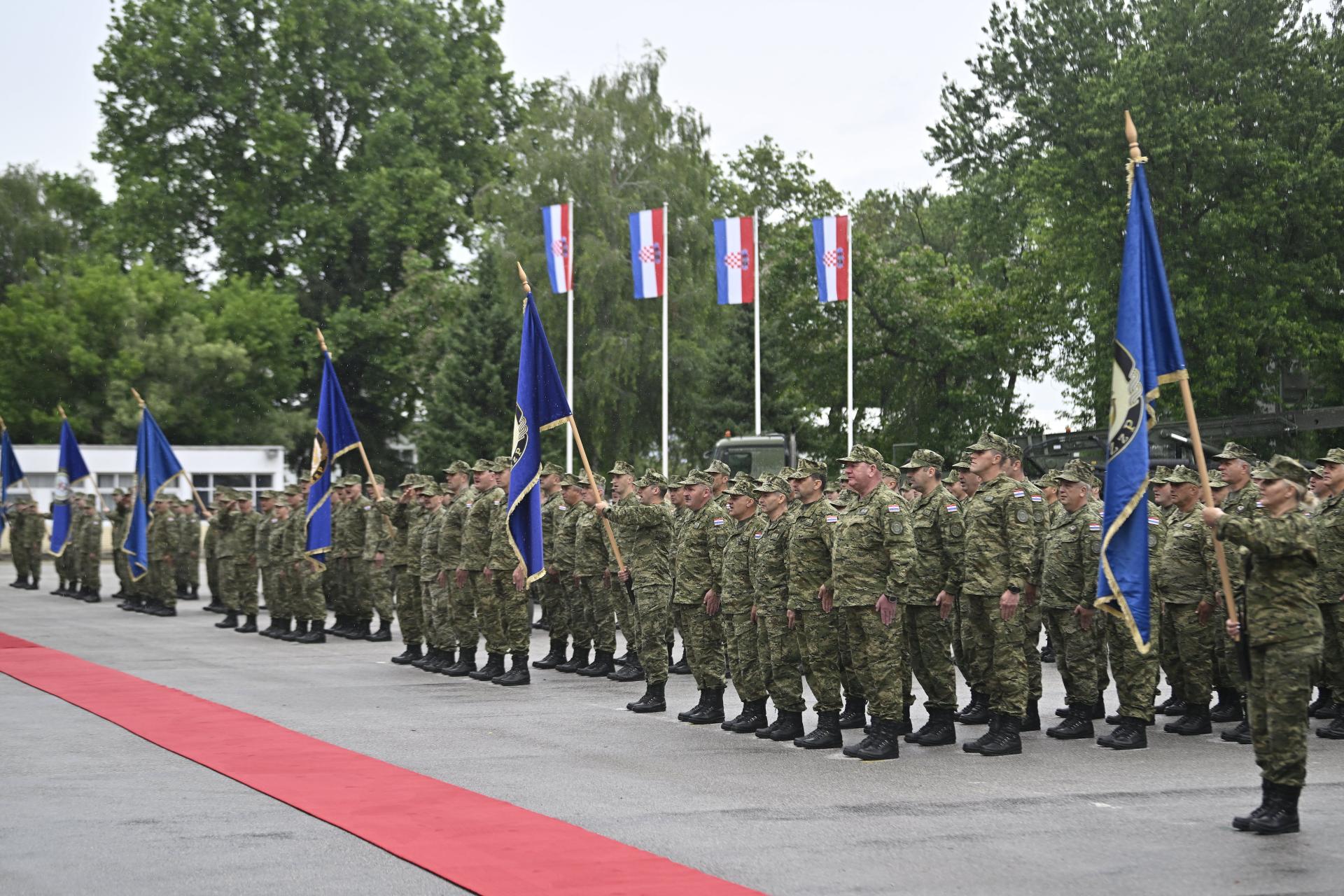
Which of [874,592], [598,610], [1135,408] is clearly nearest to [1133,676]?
[874,592]

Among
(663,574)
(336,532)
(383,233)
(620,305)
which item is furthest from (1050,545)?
(383,233)

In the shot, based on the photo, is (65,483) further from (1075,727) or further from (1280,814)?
(1280,814)

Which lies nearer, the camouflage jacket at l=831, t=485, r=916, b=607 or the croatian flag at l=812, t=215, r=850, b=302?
the camouflage jacket at l=831, t=485, r=916, b=607

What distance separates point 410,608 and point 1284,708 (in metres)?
10.8

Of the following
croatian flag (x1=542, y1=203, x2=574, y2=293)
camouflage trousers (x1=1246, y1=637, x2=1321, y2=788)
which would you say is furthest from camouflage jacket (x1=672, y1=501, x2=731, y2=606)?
croatian flag (x1=542, y1=203, x2=574, y2=293)

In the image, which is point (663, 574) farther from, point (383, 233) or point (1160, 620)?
point (383, 233)

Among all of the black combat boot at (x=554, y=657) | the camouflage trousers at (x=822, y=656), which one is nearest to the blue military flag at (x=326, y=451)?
the black combat boot at (x=554, y=657)

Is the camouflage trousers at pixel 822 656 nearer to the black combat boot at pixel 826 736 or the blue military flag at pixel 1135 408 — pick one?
the black combat boot at pixel 826 736

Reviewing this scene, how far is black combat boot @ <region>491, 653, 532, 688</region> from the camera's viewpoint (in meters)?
14.1

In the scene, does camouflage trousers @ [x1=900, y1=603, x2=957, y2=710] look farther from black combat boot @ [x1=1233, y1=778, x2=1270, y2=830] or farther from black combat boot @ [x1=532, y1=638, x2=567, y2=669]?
black combat boot @ [x1=532, y1=638, x2=567, y2=669]

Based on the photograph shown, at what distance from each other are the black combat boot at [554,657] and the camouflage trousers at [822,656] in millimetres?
5642

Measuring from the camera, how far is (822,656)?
34.3 ft

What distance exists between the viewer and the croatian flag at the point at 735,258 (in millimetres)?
30438

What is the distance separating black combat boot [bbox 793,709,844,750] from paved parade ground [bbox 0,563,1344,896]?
0.23 metres
